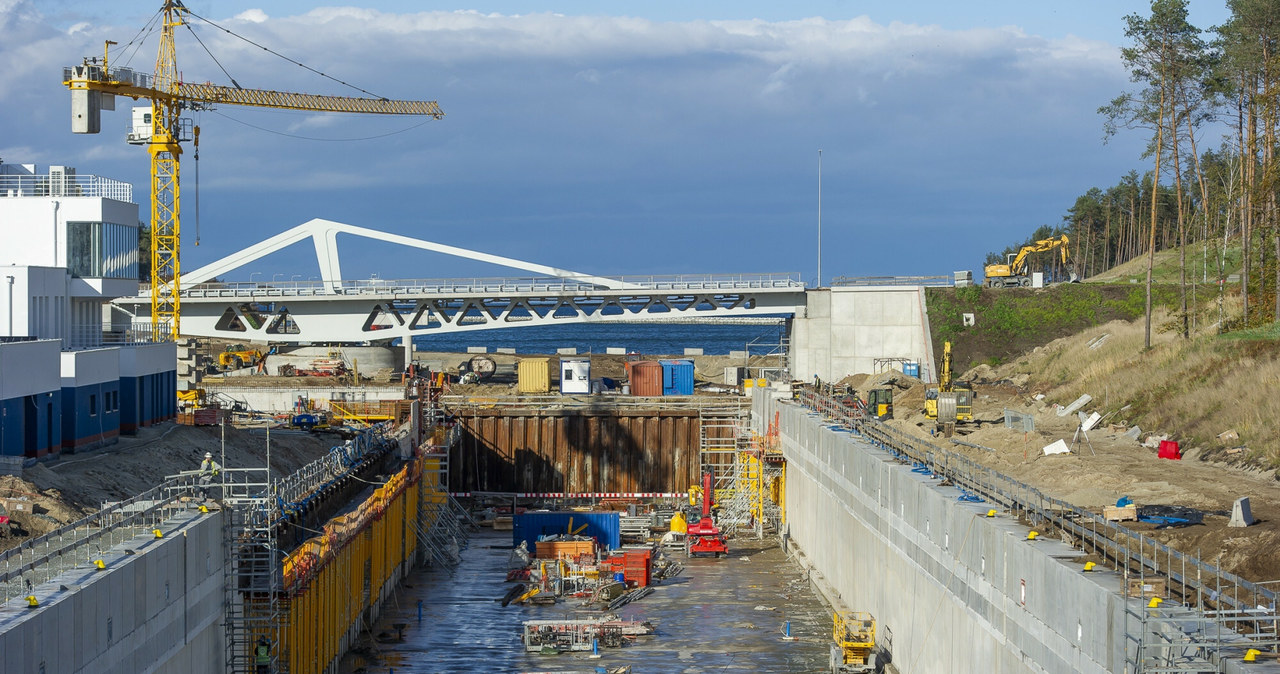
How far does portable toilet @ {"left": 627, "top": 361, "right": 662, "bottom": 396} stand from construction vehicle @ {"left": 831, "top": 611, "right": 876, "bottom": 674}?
40350mm

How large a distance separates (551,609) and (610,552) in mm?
8817

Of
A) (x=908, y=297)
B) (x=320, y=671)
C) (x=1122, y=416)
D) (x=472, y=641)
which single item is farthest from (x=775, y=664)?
(x=908, y=297)

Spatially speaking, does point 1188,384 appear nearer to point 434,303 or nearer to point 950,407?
point 950,407

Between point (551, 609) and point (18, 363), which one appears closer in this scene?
point (18, 363)

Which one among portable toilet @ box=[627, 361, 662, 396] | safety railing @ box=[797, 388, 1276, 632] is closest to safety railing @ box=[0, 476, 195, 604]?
safety railing @ box=[797, 388, 1276, 632]

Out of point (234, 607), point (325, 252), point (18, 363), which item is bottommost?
point (234, 607)

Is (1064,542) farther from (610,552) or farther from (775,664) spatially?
(610,552)

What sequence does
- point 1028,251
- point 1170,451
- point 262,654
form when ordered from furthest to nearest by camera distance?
point 1028,251
point 1170,451
point 262,654

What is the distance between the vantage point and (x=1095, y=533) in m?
23.5

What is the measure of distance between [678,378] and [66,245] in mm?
39578

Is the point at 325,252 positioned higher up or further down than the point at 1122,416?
higher up

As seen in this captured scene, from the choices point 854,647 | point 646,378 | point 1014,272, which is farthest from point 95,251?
point 1014,272

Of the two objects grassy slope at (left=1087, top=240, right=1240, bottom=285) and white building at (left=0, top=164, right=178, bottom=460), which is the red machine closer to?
white building at (left=0, top=164, right=178, bottom=460)

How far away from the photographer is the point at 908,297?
80688 mm
